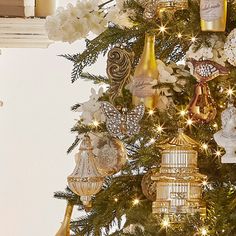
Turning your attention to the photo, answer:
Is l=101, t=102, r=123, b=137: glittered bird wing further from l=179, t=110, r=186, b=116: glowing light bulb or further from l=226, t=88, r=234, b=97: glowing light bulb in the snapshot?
l=226, t=88, r=234, b=97: glowing light bulb

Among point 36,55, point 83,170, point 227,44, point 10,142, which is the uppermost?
point 36,55

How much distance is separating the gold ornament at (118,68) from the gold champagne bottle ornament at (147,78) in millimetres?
57

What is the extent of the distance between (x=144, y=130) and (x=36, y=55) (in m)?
2.06

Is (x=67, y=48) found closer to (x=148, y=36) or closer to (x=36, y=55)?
(x=36, y=55)

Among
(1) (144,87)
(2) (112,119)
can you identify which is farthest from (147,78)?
(2) (112,119)

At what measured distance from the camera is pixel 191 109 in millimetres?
1218

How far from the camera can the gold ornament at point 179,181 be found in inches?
48.3

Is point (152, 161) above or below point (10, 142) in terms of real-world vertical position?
below

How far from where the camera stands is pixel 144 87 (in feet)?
4.27

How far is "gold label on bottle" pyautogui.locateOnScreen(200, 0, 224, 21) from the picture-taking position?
1179 millimetres

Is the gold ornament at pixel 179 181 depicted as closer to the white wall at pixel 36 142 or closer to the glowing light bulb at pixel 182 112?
the glowing light bulb at pixel 182 112

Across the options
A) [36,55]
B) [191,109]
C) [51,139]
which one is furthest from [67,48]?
[191,109]

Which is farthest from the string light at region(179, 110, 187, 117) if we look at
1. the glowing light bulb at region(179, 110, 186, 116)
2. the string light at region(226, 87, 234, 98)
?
the string light at region(226, 87, 234, 98)

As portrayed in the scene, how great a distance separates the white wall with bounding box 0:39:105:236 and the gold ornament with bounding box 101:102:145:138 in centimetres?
189
